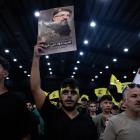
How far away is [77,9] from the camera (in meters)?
13.3

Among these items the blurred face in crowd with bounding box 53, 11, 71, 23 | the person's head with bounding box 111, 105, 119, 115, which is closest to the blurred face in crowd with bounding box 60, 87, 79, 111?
the blurred face in crowd with bounding box 53, 11, 71, 23

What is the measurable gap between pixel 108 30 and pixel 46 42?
13634 millimetres

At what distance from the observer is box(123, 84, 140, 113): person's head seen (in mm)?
3617

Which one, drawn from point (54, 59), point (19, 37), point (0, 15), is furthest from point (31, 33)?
point (54, 59)

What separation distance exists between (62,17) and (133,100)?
46.4 inches

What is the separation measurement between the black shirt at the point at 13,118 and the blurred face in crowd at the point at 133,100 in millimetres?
1228

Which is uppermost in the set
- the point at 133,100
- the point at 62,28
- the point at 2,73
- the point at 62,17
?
the point at 62,17

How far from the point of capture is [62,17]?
3.51 metres

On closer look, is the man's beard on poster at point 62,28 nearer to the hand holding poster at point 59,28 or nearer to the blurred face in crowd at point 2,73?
the hand holding poster at point 59,28

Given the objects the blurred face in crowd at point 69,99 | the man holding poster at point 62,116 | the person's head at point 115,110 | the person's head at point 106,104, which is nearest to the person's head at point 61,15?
the man holding poster at point 62,116

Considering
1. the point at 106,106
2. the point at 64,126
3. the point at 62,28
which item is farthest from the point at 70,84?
the point at 106,106

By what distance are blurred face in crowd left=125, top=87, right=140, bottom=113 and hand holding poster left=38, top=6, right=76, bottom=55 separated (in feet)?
2.77

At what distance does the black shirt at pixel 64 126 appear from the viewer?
3.10 meters

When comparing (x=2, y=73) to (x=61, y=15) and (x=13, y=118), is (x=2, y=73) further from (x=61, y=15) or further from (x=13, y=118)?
(x=61, y=15)
